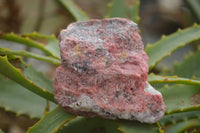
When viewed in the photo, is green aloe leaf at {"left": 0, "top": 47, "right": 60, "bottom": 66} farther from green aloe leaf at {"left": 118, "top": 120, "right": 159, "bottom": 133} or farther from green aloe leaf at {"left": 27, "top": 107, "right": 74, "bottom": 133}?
green aloe leaf at {"left": 118, "top": 120, "right": 159, "bottom": 133}

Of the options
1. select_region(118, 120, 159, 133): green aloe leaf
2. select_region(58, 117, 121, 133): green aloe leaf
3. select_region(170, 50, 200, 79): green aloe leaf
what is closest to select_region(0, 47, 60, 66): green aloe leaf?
select_region(58, 117, 121, 133): green aloe leaf

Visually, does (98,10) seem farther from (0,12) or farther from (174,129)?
(174,129)

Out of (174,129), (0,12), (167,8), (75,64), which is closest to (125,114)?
(75,64)

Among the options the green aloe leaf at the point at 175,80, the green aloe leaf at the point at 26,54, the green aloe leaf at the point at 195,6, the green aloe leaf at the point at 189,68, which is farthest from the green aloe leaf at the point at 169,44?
the green aloe leaf at the point at 195,6

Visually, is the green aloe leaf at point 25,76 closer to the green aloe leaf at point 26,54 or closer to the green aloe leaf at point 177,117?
the green aloe leaf at point 26,54

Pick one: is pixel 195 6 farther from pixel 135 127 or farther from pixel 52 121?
pixel 52 121

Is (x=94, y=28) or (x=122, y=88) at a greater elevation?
(x=94, y=28)

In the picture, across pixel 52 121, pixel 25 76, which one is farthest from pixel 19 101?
pixel 52 121
